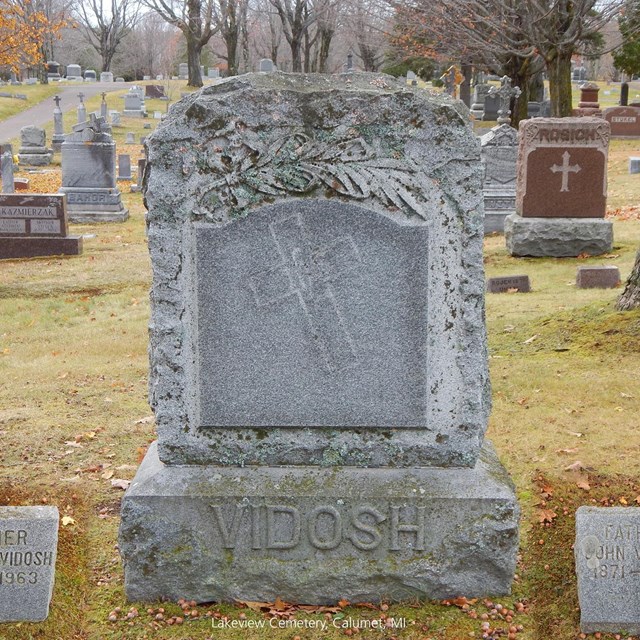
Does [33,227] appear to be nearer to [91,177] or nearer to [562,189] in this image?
[91,177]

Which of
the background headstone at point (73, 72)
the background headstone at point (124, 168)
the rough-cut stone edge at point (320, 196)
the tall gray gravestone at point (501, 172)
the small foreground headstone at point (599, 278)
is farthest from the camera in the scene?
the background headstone at point (73, 72)

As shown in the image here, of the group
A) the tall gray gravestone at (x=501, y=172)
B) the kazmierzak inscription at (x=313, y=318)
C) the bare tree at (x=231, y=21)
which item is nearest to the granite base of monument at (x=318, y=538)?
the kazmierzak inscription at (x=313, y=318)

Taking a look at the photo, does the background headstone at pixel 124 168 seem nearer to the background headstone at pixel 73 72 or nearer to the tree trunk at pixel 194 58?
the tree trunk at pixel 194 58

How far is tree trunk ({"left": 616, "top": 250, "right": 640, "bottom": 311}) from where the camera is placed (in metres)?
7.86

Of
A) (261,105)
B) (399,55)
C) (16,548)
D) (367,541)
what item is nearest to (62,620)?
(16,548)

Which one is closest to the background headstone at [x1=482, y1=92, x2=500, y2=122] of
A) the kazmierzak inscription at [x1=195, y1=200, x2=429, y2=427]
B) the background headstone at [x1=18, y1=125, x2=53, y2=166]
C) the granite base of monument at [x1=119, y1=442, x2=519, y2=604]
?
the background headstone at [x1=18, y1=125, x2=53, y2=166]

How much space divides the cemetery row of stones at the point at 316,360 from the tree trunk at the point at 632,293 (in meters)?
4.02

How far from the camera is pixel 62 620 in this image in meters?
4.03

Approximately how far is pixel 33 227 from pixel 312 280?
1214 centimetres

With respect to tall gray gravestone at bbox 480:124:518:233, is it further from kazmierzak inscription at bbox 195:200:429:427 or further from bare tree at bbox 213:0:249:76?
bare tree at bbox 213:0:249:76

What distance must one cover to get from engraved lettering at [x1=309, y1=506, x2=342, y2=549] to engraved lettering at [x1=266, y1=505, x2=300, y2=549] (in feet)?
0.22

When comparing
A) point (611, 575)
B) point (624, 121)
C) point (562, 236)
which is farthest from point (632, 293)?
point (624, 121)

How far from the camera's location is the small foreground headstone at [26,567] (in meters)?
3.96

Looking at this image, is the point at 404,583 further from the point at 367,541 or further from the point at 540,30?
the point at 540,30
